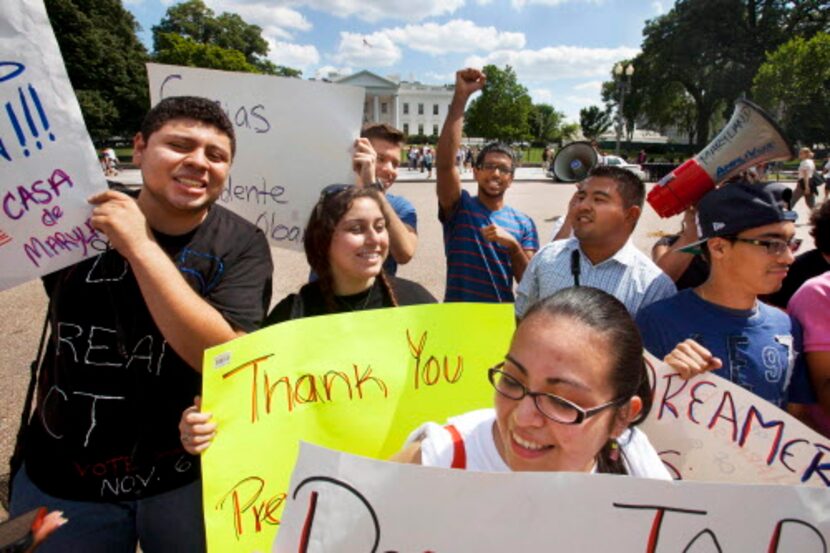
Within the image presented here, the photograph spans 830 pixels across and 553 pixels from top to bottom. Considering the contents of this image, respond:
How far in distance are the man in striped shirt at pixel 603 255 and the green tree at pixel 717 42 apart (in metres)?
58.6

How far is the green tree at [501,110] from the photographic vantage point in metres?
61.7

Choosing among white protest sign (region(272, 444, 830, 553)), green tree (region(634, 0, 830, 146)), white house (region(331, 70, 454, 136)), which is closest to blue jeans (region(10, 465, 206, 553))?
white protest sign (region(272, 444, 830, 553))

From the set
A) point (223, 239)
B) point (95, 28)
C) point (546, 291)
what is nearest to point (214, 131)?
point (223, 239)

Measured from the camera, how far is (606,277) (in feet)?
7.46

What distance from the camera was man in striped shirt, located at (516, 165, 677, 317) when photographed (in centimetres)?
224

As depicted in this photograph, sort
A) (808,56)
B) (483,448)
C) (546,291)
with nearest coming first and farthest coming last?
(483,448) → (546,291) → (808,56)

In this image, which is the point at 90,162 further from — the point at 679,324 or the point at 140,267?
the point at 679,324

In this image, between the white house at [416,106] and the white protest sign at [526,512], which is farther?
the white house at [416,106]

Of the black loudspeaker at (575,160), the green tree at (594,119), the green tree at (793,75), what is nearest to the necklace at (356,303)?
the black loudspeaker at (575,160)

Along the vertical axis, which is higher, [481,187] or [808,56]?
[808,56]

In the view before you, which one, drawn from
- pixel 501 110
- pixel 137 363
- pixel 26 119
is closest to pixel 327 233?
pixel 137 363

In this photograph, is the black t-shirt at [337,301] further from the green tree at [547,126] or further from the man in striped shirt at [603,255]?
the green tree at [547,126]

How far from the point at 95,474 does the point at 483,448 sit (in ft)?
3.68

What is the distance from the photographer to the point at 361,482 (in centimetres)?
95
